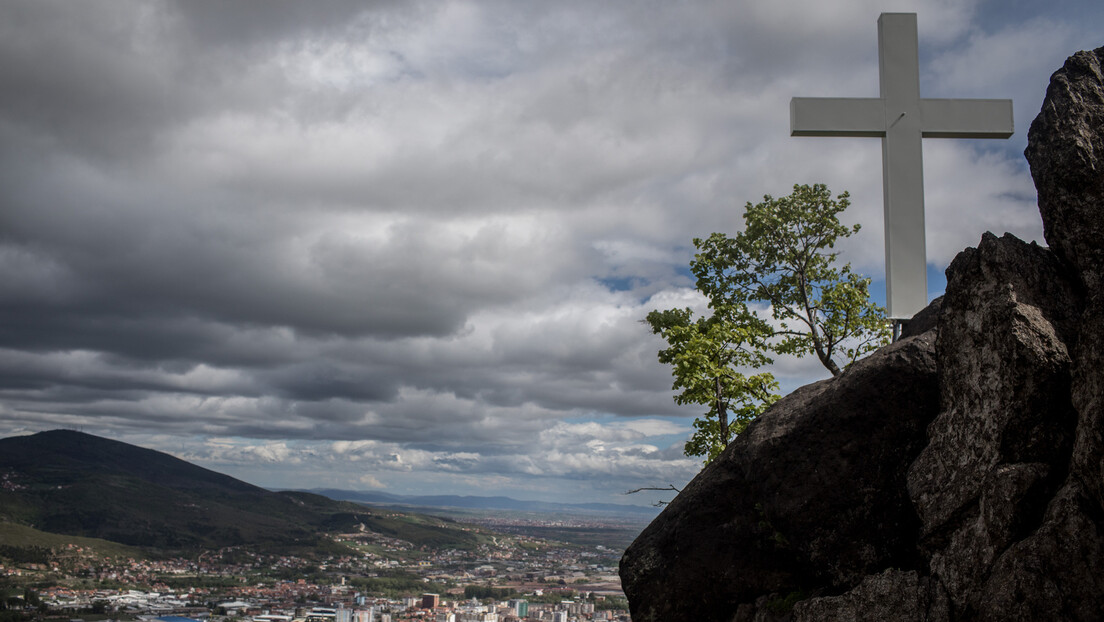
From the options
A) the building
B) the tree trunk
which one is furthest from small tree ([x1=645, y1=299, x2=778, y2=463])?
the building

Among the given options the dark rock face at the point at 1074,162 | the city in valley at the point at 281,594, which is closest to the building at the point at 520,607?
the city in valley at the point at 281,594

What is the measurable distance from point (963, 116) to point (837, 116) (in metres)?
2.17

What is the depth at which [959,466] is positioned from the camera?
267 inches

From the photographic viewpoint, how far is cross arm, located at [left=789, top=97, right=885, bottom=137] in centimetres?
1341

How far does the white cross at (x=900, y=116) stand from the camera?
13234mm

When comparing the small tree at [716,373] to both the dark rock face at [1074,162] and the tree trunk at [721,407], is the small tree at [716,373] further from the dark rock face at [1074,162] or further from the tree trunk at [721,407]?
the dark rock face at [1074,162]

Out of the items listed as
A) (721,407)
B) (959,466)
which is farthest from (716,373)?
(959,466)

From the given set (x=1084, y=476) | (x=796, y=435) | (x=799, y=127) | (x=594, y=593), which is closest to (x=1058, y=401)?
(x=1084, y=476)

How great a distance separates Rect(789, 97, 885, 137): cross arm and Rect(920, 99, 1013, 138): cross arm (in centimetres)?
83

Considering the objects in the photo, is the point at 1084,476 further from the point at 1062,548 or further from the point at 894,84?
the point at 894,84

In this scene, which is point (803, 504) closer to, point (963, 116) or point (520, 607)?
point (963, 116)

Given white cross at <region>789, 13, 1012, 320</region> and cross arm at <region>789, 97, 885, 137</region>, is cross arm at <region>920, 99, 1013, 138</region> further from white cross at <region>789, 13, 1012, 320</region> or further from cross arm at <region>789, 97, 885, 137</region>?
cross arm at <region>789, 97, 885, 137</region>

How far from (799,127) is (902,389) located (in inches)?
279

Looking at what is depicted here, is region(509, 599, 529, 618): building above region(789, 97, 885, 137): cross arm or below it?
below
